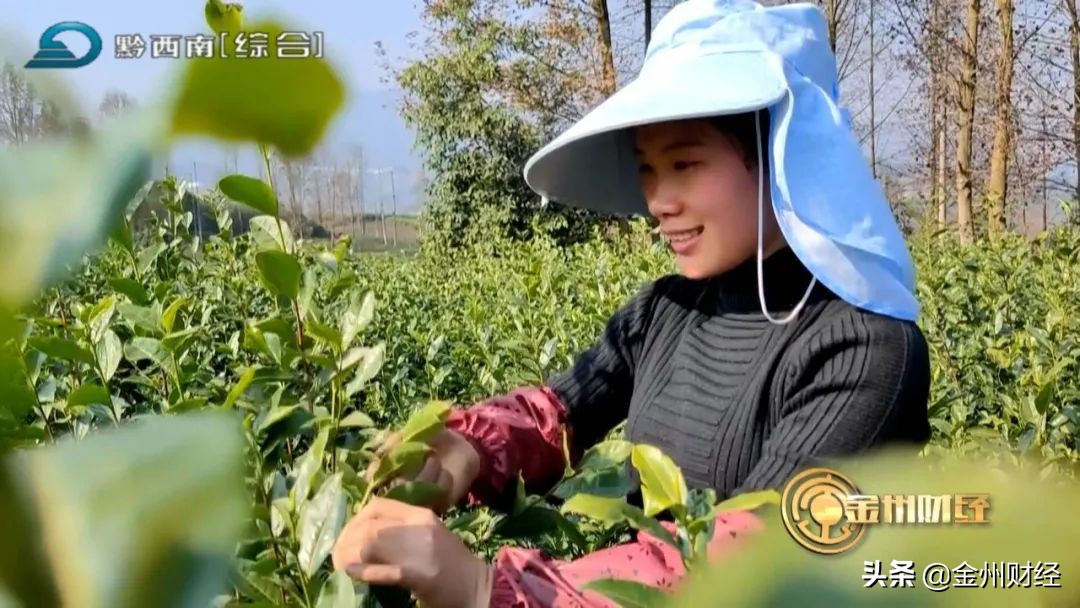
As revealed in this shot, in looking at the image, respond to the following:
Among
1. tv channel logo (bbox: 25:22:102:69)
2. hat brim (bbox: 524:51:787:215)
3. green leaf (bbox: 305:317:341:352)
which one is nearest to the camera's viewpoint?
tv channel logo (bbox: 25:22:102:69)

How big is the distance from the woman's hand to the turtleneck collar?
0.57 m

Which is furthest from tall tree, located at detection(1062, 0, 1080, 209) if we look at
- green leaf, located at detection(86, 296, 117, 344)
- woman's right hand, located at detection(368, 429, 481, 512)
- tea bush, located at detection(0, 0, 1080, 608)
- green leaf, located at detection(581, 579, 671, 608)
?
green leaf, located at detection(581, 579, 671, 608)

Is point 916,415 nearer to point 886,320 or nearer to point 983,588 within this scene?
point 886,320

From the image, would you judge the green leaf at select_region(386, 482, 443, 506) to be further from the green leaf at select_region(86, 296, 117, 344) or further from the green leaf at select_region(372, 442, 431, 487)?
the green leaf at select_region(86, 296, 117, 344)

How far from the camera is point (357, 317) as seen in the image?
1.78 feet

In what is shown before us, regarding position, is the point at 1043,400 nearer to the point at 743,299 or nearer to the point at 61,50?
the point at 743,299

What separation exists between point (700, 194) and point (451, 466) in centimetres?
40

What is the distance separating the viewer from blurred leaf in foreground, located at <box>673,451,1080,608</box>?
149 millimetres

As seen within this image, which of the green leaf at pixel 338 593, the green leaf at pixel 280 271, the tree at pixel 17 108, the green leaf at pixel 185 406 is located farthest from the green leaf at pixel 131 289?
the tree at pixel 17 108

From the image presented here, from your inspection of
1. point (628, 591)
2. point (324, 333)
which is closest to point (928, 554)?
point (628, 591)

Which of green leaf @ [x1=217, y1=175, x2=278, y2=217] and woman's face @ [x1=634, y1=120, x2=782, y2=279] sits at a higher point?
green leaf @ [x1=217, y1=175, x2=278, y2=217]

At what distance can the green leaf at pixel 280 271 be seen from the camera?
46 centimetres

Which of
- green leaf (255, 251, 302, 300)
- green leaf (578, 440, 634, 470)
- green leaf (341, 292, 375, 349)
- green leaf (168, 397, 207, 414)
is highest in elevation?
green leaf (255, 251, 302, 300)

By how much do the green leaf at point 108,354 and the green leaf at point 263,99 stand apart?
0.52 meters
